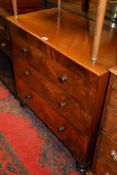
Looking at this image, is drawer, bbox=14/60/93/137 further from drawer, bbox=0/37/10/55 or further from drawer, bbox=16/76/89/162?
drawer, bbox=0/37/10/55

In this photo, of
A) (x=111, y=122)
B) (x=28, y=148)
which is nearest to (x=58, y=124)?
(x=28, y=148)

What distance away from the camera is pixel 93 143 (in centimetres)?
118

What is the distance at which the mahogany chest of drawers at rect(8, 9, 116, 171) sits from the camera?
96 cm

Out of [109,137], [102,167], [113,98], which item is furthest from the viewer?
[102,167]

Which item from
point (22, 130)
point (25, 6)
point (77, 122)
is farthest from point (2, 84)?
point (77, 122)

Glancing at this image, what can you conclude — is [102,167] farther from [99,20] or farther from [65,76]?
[99,20]

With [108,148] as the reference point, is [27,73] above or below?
above

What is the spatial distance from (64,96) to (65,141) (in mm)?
378

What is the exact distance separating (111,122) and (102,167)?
0.37 meters

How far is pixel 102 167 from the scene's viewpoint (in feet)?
3.81

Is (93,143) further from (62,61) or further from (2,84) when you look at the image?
(2,84)

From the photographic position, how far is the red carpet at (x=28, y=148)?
1.37 m

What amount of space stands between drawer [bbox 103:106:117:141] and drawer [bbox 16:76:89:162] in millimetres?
183

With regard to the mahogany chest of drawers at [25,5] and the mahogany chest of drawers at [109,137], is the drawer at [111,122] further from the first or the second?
the mahogany chest of drawers at [25,5]
